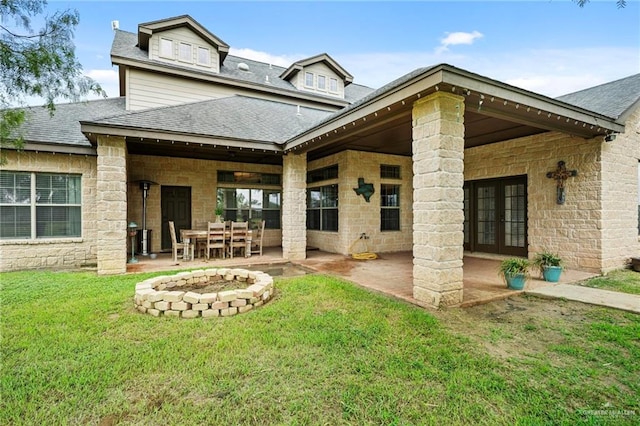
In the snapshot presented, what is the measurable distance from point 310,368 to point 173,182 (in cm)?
800

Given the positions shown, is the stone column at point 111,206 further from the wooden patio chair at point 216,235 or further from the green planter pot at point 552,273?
the green planter pot at point 552,273

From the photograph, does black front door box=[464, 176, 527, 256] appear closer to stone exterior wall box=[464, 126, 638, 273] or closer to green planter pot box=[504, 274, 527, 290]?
stone exterior wall box=[464, 126, 638, 273]

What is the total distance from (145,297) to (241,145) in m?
4.14

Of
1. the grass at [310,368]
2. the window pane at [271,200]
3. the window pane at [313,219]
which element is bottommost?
the grass at [310,368]

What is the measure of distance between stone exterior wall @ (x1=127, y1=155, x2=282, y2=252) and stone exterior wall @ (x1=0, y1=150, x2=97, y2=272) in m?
1.23

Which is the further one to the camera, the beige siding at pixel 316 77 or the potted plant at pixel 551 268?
the beige siding at pixel 316 77

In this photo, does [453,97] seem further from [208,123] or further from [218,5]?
[218,5]

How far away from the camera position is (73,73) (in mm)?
3475

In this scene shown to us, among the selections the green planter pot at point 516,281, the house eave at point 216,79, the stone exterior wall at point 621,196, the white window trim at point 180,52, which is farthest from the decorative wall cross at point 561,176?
the white window trim at point 180,52

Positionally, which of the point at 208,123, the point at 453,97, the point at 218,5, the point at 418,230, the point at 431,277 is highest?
the point at 218,5

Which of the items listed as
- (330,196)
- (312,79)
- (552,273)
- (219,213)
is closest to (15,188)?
(219,213)

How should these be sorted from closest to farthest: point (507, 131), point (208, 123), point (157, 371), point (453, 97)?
point (157, 371)
point (453, 97)
point (507, 131)
point (208, 123)

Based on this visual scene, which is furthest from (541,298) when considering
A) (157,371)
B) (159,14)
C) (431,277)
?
(159,14)

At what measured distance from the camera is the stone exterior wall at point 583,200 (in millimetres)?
5762
